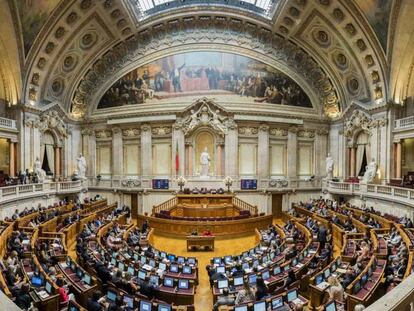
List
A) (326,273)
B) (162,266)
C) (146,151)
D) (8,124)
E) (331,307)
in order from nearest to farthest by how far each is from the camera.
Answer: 1. (331,307)
2. (326,273)
3. (162,266)
4. (8,124)
5. (146,151)

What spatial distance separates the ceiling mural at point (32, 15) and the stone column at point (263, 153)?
17.8 m

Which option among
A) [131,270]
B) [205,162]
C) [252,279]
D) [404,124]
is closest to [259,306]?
[252,279]

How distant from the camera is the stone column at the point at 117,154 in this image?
88.0ft

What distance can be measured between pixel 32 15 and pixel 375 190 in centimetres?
2450

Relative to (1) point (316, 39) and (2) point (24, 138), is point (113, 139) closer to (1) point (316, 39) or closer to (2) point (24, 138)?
(2) point (24, 138)

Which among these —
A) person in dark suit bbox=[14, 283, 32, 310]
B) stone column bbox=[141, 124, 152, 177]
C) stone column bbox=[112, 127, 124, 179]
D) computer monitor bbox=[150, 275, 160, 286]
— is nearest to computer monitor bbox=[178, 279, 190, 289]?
computer monitor bbox=[150, 275, 160, 286]

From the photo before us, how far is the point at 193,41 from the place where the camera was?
26.3 meters

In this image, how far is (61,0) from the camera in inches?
779

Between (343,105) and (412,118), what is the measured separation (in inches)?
273

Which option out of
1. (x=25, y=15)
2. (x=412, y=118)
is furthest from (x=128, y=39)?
(x=412, y=118)

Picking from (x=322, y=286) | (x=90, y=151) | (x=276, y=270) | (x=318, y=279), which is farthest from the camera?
(x=90, y=151)

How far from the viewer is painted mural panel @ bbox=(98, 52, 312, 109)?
2623 centimetres

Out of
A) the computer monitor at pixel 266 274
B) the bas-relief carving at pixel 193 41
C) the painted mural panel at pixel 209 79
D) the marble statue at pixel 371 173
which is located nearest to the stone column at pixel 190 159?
the painted mural panel at pixel 209 79

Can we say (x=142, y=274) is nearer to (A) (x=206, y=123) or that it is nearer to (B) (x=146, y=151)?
(A) (x=206, y=123)
